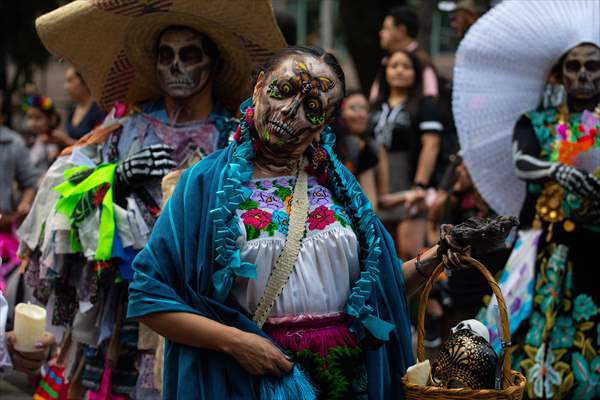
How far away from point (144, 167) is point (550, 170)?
1967 mm

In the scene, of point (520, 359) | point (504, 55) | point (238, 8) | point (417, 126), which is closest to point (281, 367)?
point (238, 8)

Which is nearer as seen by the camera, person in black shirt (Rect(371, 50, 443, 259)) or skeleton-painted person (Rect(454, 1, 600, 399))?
skeleton-painted person (Rect(454, 1, 600, 399))

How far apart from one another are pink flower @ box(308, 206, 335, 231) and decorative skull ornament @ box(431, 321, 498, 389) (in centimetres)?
53

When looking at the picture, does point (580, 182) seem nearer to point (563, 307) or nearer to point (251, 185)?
point (563, 307)

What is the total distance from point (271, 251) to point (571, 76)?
2824mm

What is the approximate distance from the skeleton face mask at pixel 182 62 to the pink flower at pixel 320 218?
1754mm

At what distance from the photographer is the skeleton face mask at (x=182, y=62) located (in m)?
5.58

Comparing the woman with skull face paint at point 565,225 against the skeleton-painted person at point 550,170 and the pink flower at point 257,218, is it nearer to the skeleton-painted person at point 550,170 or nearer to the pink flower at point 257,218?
the skeleton-painted person at point 550,170

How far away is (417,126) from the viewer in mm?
9484

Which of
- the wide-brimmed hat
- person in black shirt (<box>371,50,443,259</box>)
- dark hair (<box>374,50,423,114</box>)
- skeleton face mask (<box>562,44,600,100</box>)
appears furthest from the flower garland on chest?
dark hair (<box>374,50,423,114</box>)

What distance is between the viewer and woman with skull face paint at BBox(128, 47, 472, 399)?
3.76m

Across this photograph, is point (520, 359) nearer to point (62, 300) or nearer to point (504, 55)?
point (504, 55)

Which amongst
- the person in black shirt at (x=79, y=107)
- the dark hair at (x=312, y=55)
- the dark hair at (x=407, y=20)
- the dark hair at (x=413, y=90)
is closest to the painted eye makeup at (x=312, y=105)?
the dark hair at (x=312, y=55)

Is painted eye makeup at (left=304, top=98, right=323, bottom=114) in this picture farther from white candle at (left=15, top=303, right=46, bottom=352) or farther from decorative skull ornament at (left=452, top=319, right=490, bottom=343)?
white candle at (left=15, top=303, right=46, bottom=352)
